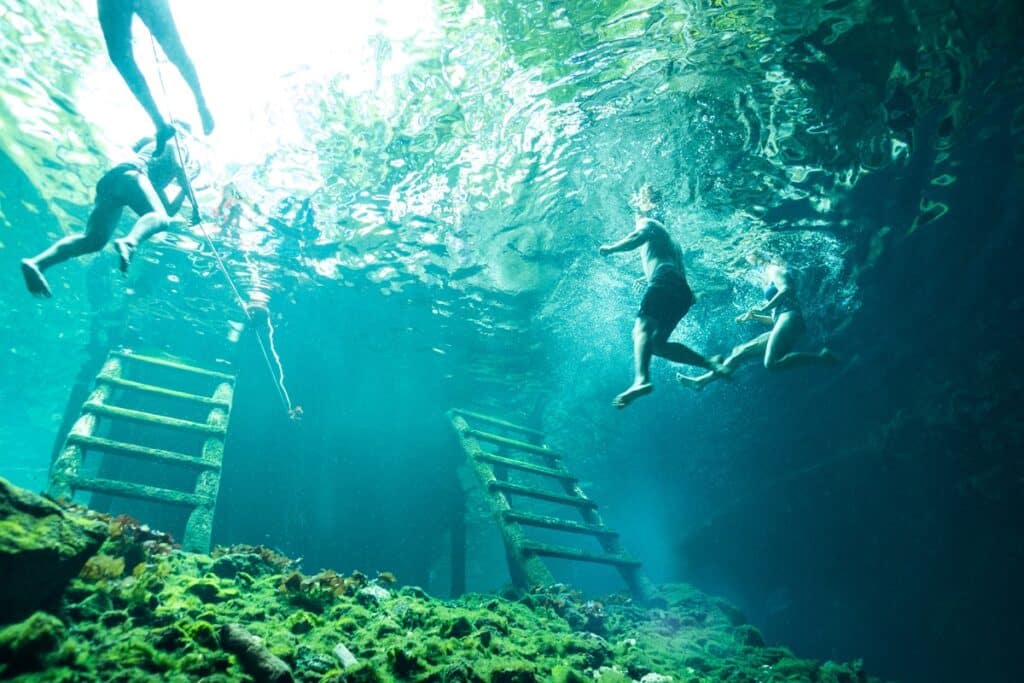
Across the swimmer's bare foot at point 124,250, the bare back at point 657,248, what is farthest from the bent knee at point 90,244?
the bare back at point 657,248

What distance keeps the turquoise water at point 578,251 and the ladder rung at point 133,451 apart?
420 centimetres

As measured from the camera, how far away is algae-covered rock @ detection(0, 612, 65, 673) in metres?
1.94

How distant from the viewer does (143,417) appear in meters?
6.39

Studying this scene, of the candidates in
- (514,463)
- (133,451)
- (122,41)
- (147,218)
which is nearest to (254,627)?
(133,451)

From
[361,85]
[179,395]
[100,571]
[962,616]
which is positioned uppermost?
[361,85]

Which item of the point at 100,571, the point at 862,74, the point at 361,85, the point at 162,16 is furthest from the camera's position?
the point at 361,85

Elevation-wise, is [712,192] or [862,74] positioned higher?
[712,192]

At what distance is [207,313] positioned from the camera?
12312 millimetres

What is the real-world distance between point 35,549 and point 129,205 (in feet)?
13.7

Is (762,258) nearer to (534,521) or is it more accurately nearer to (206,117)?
(534,521)

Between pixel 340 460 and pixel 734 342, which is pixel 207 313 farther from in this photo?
pixel 734 342

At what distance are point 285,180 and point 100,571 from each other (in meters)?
7.82

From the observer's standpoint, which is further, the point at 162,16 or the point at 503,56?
the point at 503,56

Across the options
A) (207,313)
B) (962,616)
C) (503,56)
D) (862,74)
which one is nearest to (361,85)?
(503,56)
